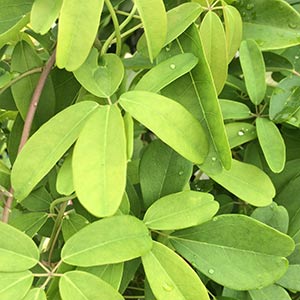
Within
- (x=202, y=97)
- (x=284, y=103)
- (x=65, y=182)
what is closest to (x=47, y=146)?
(x=65, y=182)

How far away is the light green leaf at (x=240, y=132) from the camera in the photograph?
0.53 meters

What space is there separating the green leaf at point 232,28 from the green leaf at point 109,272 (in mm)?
209

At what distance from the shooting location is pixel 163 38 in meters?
0.45

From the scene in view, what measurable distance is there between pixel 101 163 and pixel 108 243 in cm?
7

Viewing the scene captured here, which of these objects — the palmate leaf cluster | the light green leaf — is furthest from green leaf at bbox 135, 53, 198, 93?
the light green leaf

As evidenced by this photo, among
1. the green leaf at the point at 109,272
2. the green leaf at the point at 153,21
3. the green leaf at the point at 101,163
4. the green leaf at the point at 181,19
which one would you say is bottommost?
the green leaf at the point at 109,272

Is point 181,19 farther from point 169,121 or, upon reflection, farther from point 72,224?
point 72,224

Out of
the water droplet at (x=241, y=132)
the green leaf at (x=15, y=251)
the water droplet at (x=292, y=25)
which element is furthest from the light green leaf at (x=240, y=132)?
the green leaf at (x=15, y=251)

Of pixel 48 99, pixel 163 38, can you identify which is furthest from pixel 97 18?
pixel 48 99

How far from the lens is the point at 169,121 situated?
0.43 metres

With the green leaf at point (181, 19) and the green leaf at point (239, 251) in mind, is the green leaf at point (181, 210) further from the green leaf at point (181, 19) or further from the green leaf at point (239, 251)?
the green leaf at point (181, 19)

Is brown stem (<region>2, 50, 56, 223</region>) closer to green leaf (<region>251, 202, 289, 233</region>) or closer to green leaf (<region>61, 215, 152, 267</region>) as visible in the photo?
green leaf (<region>61, 215, 152, 267</region>)

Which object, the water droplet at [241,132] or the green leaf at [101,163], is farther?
the water droplet at [241,132]

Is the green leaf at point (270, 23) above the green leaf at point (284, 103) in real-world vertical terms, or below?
above
